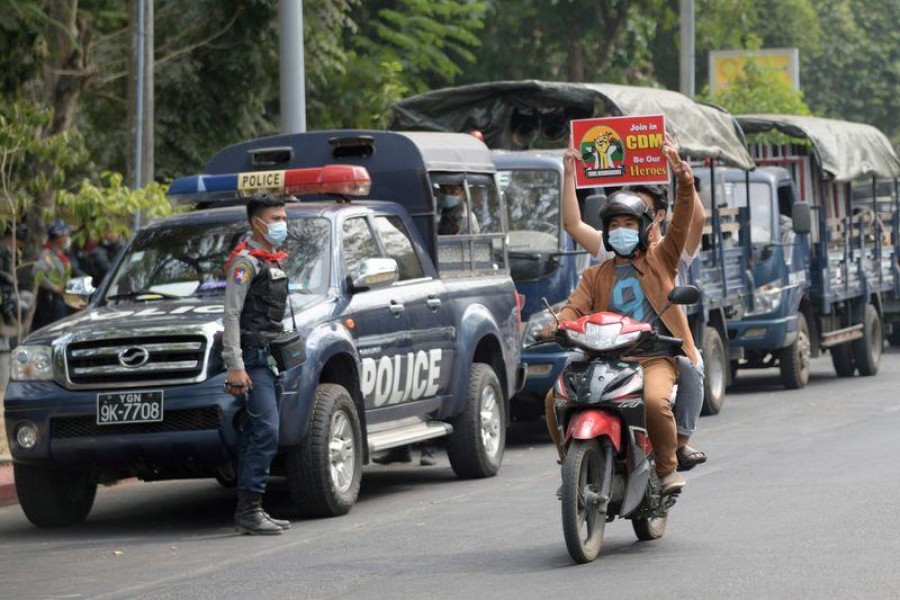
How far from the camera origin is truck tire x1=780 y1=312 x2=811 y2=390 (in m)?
21.1

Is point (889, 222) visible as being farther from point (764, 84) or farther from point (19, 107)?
point (19, 107)

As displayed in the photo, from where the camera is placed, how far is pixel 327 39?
23.7 meters

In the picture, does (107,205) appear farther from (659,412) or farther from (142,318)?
(659,412)

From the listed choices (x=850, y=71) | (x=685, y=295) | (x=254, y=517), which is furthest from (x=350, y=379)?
(x=850, y=71)

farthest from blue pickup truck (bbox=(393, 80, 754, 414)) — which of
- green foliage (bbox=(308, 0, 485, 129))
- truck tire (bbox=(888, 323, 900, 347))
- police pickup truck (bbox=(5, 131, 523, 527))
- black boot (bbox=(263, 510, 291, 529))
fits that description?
truck tire (bbox=(888, 323, 900, 347))

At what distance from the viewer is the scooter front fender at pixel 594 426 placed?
852 cm

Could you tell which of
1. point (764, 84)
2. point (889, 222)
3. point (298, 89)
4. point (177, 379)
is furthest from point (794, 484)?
point (764, 84)

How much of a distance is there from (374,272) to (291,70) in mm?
5931

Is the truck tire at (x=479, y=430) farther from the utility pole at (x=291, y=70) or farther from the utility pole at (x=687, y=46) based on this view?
the utility pole at (x=687, y=46)

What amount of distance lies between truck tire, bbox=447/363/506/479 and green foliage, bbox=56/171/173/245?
148 inches

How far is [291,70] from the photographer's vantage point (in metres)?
16.9

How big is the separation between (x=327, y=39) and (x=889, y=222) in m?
8.57

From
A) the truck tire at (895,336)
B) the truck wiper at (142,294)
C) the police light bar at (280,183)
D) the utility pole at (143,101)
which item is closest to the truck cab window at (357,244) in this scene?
the police light bar at (280,183)

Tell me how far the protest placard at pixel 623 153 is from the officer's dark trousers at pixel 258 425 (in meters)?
5.59
